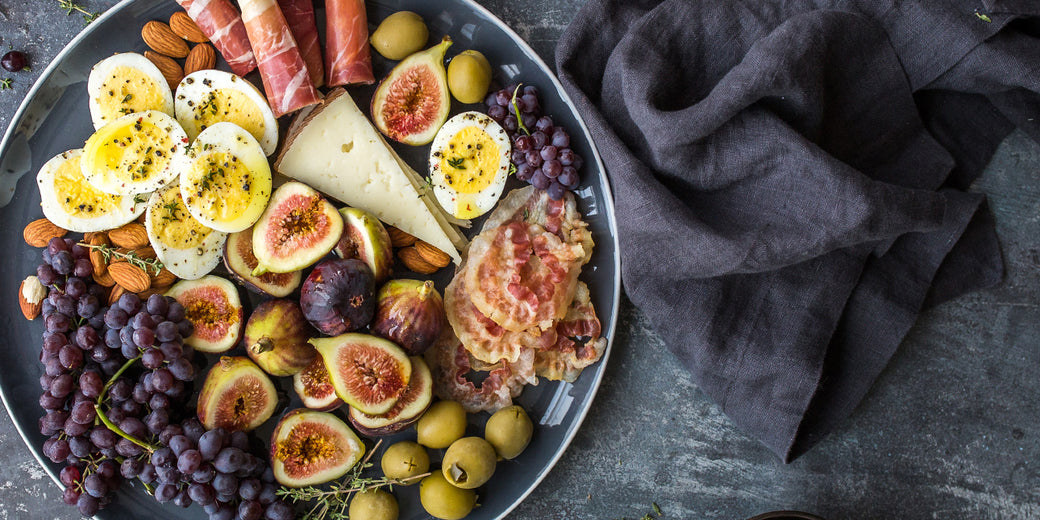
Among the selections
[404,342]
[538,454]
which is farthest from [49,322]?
[538,454]

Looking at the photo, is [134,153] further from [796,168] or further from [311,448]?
[796,168]

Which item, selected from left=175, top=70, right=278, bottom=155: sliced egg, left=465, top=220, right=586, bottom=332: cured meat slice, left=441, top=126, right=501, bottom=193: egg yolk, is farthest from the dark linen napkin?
left=175, top=70, right=278, bottom=155: sliced egg

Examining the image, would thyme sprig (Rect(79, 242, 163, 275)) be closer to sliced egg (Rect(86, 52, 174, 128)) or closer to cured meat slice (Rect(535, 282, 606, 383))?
sliced egg (Rect(86, 52, 174, 128))

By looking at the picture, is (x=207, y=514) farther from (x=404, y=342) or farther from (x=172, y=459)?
(x=404, y=342)

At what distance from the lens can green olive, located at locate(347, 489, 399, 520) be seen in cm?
204

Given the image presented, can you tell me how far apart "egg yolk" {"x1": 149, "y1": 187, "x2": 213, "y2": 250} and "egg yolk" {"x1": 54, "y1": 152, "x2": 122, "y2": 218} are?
0.15 metres

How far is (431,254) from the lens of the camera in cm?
208

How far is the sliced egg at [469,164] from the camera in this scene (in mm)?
2057

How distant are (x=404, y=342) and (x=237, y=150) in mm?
821

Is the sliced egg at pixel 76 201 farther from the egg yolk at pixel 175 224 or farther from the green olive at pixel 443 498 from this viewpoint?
the green olive at pixel 443 498

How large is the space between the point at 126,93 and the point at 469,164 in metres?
1.15

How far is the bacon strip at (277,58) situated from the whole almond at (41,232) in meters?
0.85

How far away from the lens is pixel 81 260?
2.02 metres

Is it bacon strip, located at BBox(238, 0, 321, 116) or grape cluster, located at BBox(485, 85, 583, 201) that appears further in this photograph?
grape cluster, located at BBox(485, 85, 583, 201)
